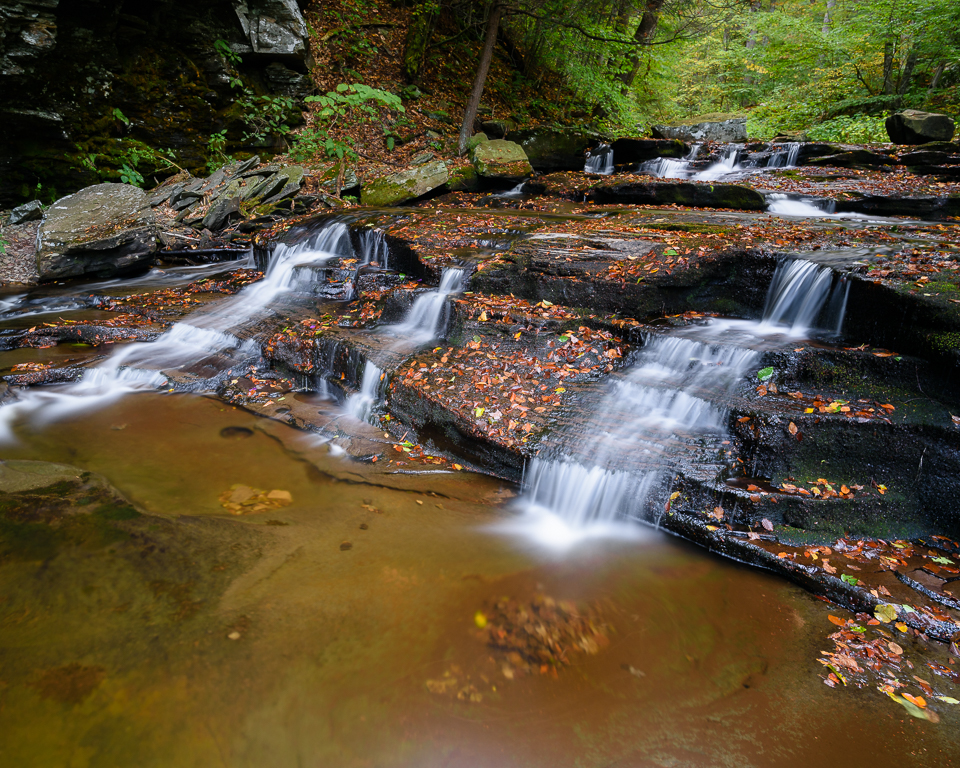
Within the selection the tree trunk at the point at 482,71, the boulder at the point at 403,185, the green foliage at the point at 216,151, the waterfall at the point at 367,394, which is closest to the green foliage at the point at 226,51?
the green foliage at the point at 216,151

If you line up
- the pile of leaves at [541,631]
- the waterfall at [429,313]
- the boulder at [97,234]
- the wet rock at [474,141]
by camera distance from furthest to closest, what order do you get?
the wet rock at [474,141]
the boulder at [97,234]
the waterfall at [429,313]
the pile of leaves at [541,631]

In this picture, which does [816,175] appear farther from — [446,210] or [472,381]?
[472,381]

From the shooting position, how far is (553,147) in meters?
13.4

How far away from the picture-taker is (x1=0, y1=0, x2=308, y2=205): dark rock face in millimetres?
9266

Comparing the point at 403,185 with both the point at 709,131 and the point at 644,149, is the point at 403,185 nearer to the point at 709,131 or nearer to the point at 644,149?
the point at 644,149

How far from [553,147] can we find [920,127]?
8.65 meters

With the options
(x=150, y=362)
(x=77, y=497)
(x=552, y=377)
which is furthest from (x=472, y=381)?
(x=150, y=362)

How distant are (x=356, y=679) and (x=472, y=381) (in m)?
Answer: 3.22

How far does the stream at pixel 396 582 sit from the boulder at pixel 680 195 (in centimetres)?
488

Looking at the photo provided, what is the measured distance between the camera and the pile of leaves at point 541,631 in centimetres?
299

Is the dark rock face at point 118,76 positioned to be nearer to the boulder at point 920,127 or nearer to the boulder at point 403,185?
the boulder at point 403,185

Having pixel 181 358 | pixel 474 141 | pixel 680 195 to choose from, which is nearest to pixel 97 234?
pixel 181 358

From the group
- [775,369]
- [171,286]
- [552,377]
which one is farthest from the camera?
[171,286]

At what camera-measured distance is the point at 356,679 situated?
110 inches
